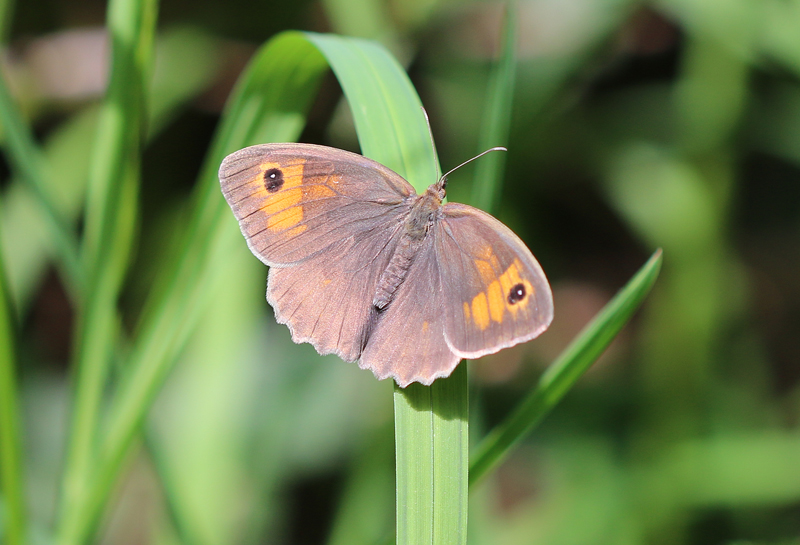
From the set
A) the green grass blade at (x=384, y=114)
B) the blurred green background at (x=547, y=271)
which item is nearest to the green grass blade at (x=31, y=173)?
the green grass blade at (x=384, y=114)

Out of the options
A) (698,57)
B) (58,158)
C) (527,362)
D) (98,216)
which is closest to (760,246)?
(698,57)

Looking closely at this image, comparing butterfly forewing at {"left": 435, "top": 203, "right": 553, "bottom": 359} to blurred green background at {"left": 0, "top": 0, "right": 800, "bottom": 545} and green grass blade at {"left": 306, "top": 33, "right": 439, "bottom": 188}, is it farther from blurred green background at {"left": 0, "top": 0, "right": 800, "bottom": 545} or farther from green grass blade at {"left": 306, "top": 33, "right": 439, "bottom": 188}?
blurred green background at {"left": 0, "top": 0, "right": 800, "bottom": 545}

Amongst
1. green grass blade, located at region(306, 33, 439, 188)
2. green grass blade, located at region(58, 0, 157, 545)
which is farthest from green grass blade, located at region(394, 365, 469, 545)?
green grass blade, located at region(58, 0, 157, 545)

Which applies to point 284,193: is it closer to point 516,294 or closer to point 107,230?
point 107,230

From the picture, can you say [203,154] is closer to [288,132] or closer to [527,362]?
[288,132]

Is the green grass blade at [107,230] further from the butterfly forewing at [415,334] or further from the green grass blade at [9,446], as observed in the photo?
the butterfly forewing at [415,334]

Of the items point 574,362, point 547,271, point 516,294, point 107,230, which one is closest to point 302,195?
point 107,230
